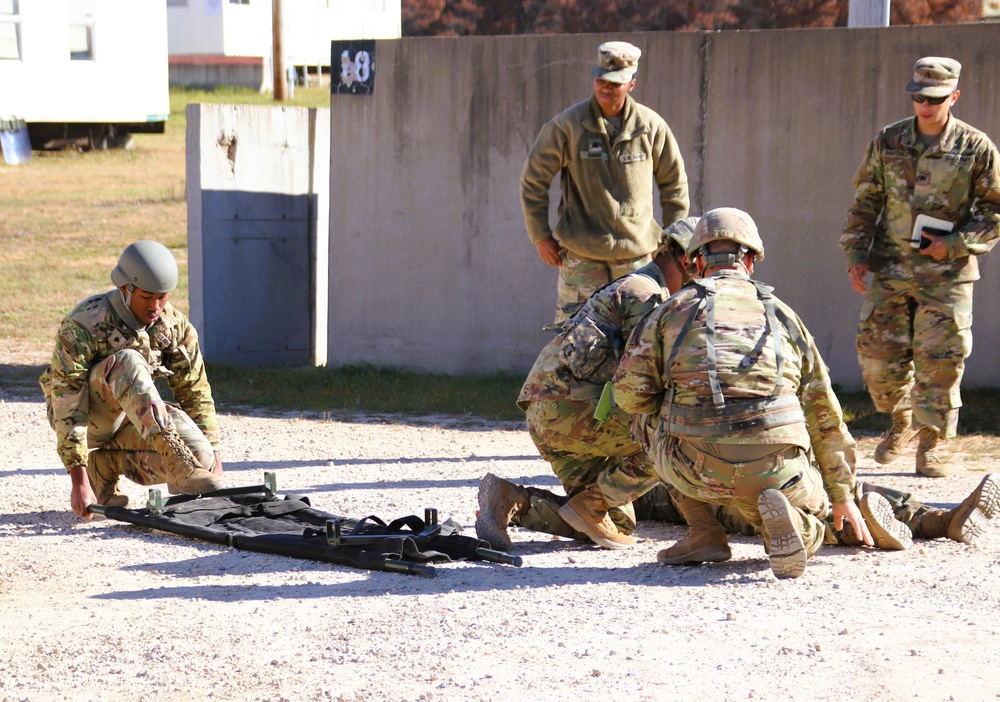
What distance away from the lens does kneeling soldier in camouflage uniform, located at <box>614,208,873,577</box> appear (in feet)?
15.8

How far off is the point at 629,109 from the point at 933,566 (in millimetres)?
3064

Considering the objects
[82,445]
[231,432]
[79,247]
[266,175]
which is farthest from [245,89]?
[82,445]

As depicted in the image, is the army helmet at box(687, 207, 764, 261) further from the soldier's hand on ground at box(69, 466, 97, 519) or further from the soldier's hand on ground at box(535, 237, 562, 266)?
the soldier's hand on ground at box(69, 466, 97, 519)

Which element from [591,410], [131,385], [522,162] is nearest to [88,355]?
[131,385]

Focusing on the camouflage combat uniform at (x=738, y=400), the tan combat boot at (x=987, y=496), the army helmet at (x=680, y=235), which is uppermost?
the army helmet at (x=680, y=235)

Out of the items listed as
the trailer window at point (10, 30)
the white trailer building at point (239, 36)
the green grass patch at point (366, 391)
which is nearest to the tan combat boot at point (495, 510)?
the green grass patch at point (366, 391)

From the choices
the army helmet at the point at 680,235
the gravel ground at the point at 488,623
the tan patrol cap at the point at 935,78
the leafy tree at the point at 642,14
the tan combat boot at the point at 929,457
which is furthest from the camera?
the leafy tree at the point at 642,14

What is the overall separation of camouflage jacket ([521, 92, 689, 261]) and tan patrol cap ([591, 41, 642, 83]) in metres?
0.22

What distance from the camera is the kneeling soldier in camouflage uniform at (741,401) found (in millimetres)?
4801

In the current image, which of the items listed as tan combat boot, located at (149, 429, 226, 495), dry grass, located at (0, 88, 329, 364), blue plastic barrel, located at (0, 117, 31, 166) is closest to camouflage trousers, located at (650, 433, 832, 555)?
tan combat boot, located at (149, 429, 226, 495)

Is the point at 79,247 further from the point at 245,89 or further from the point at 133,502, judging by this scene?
the point at 245,89

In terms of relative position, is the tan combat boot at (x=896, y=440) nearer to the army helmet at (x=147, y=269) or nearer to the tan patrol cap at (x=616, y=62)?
the tan patrol cap at (x=616, y=62)

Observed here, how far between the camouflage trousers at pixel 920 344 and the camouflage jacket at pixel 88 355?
347 centimetres

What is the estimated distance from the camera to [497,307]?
10.1 meters
